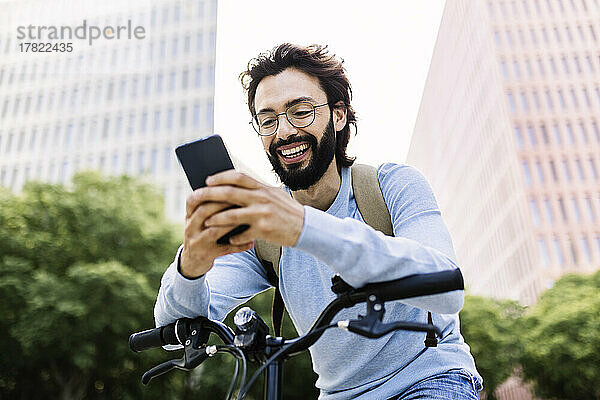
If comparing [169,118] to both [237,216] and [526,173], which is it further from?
[237,216]

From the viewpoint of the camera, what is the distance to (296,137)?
71.6 inches

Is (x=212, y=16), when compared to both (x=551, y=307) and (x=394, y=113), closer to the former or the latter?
(x=551, y=307)

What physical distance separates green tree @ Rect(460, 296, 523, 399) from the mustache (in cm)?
1885

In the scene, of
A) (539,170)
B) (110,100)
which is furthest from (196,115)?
(539,170)

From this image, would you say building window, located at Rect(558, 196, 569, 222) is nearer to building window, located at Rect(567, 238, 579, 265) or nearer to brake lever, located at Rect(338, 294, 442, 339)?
building window, located at Rect(567, 238, 579, 265)

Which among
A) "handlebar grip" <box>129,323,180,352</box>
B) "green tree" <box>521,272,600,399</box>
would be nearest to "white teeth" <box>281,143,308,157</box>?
"handlebar grip" <box>129,323,180,352</box>

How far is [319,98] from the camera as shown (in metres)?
1.93

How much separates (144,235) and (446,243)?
16.0 m

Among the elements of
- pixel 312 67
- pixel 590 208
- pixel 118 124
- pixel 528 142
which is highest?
pixel 118 124

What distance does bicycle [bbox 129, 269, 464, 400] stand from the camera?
1.18 meters

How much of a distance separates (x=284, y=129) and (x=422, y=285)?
79 cm

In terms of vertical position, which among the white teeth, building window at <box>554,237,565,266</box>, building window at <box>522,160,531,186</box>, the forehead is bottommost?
building window at <box>554,237,565,266</box>

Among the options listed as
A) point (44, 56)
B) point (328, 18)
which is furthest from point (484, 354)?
point (44, 56)

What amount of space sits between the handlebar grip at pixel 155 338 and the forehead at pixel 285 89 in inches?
29.7
